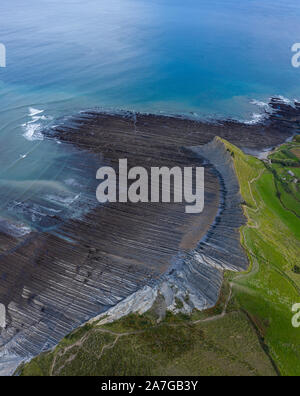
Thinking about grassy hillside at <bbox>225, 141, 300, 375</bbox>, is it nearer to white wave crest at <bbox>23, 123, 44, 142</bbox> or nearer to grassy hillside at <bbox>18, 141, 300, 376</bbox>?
grassy hillside at <bbox>18, 141, 300, 376</bbox>

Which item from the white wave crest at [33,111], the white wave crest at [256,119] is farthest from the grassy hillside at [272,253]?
the white wave crest at [33,111]

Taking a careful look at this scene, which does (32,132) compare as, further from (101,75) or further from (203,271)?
(203,271)

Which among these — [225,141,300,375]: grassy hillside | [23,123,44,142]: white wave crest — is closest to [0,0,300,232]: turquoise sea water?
[23,123,44,142]: white wave crest

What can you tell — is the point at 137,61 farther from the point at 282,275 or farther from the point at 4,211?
the point at 282,275

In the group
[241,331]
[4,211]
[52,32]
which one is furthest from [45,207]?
[52,32]
